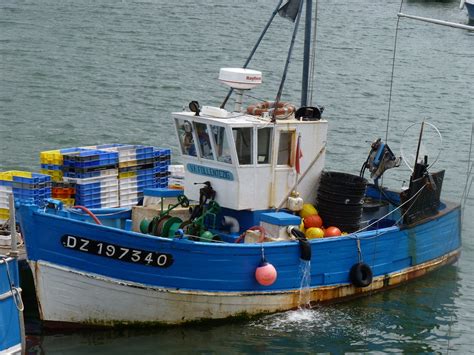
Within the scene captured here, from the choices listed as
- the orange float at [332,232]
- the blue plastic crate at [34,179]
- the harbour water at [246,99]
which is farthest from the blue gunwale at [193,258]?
the blue plastic crate at [34,179]

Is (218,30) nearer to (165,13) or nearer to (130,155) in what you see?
(165,13)

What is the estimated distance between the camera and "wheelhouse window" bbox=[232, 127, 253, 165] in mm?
15922

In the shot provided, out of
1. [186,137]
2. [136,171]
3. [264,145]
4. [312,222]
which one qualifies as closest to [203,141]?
[186,137]

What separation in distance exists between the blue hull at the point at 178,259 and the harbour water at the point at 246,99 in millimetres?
573

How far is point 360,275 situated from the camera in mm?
16656

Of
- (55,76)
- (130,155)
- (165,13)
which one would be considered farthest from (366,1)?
(130,155)

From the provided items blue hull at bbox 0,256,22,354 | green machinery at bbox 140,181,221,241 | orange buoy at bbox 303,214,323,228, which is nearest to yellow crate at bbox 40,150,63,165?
green machinery at bbox 140,181,221,241

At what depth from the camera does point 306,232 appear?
650 inches

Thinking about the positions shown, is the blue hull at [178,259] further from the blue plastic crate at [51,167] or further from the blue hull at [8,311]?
the blue hull at [8,311]

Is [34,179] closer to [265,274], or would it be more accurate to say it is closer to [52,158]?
[52,158]

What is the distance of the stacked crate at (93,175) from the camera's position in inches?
688

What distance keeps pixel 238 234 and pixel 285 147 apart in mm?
1687

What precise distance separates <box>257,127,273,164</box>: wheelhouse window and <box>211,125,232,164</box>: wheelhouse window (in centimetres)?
53

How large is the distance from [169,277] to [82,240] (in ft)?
4.72
